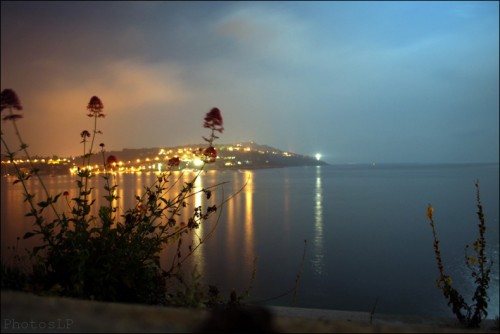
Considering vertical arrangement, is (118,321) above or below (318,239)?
above

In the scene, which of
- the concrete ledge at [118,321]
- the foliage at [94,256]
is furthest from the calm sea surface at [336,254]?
the concrete ledge at [118,321]

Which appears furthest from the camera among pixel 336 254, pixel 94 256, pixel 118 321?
pixel 336 254

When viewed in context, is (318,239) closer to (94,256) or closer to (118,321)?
(94,256)

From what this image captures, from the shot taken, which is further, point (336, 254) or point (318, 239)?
point (318, 239)

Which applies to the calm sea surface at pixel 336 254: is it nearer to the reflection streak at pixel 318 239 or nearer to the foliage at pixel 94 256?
the reflection streak at pixel 318 239

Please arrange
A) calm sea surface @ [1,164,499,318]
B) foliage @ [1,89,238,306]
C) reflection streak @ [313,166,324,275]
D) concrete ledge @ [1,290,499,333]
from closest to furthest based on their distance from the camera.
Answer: concrete ledge @ [1,290,499,333], foliage @ [1,89,238,306], calm sea surface @ [1,164,499,318], reflection streak @ [313,166,324,275]

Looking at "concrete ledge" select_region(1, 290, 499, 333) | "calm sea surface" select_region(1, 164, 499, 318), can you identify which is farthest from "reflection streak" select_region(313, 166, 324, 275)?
"concrete ledge" select_region(1, 290, 499, 333)

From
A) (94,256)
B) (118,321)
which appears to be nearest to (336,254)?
(94,256)

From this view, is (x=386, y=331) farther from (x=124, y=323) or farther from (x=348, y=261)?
(x=348, y=261)

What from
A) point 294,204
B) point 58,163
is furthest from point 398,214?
point 58,163

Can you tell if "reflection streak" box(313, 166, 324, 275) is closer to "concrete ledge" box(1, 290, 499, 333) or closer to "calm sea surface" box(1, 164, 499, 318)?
"calm sea surface" box(1, 164, 499, 318)

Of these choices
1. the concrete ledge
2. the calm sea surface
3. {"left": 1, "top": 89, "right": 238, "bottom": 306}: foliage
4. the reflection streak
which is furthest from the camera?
the reflection streak

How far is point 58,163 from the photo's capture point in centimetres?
550

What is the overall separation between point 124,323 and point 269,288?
18.4 meters
